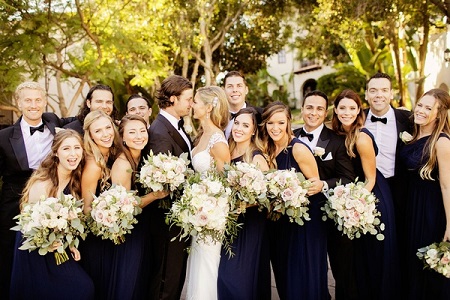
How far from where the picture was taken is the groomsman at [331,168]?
4508 mm

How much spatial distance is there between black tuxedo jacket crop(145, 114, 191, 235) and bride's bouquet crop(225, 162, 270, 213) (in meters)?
0.77

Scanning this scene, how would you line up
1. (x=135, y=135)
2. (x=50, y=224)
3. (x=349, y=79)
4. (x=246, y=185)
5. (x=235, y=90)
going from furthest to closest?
(x=349, y=79) → (x=235, y=90) → (x=135, y=135) → (x=246, y=185) → (x=50, y=224)

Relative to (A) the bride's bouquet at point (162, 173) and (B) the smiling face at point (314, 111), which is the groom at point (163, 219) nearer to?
(A) the bride's bouquet at point (162, 173)

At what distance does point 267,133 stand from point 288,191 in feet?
3.01

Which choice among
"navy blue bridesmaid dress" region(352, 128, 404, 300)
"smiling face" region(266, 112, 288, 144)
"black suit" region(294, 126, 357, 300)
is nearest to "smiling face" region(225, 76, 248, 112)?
"smiling face" region(266, 112, 288, 144)

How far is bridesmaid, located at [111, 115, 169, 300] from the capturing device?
4109mm

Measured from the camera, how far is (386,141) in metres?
4.85

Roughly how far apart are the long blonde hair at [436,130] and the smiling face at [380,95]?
0.51 meters

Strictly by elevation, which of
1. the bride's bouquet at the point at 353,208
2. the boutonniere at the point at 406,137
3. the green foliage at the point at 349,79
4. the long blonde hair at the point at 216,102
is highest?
the green foliage at the point at 349,79

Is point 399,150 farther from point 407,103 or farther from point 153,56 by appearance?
point 407,103

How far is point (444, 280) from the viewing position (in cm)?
418

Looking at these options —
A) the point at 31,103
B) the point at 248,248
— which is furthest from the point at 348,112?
the point at 31,103

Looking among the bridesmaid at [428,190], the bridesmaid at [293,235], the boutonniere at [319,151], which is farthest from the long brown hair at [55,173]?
the bridesmaid at [428,190]

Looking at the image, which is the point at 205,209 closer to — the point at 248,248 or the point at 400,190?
the point at 248,248
